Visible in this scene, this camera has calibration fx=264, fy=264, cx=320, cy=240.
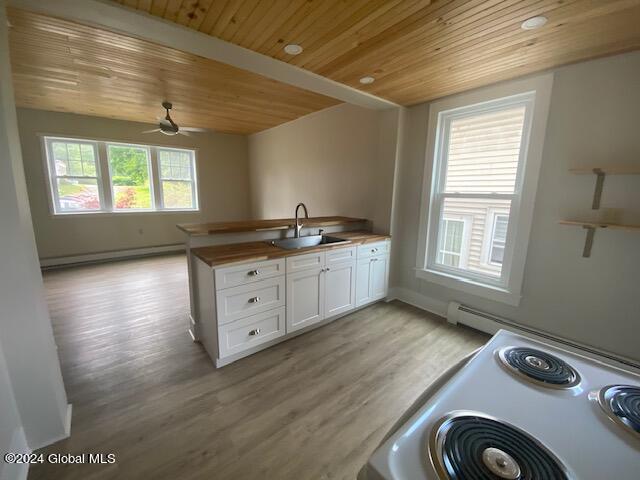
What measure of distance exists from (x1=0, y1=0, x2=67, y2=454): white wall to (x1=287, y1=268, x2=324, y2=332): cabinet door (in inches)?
59.4

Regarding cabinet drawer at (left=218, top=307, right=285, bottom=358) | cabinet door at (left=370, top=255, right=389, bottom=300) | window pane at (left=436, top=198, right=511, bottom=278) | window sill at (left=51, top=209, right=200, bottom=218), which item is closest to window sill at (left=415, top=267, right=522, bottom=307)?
window pane at (left=436, top=198, right=511, bottom=278)

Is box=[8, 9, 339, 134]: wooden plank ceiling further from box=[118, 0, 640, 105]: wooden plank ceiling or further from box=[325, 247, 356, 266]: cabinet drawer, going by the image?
box=[325, 247, 356, 266]: cabinet drawer

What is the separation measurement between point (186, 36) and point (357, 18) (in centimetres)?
110

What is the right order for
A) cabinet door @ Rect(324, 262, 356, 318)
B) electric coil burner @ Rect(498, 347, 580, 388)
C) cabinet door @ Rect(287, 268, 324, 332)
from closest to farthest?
1. electric coil burner @ Rect(498, 347, 580, 388)
2. cabinet door @ Rect(287, 268, 324, 332)
3. cabinet door @ Rect(324, 262, 356, 318)

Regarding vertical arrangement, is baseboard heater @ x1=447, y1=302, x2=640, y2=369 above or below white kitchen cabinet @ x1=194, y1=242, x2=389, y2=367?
below

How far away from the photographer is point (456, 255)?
114 inches

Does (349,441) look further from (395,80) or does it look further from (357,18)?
(395,80)

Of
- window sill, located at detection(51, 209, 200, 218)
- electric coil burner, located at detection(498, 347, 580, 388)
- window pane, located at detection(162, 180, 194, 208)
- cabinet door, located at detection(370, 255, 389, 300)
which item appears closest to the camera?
electric coil burner, located at detection(498, 347, 580, 388)

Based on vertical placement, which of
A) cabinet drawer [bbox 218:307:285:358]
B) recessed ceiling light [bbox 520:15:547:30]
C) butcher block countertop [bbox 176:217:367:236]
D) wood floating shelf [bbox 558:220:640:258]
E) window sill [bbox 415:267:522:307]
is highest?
recessed ceiling light [bbox 520:15:547:30]

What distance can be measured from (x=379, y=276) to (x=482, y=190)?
4.61ft

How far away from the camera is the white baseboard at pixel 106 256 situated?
14.5 ft

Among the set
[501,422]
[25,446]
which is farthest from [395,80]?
[25,446]

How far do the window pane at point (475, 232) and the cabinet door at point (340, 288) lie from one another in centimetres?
109

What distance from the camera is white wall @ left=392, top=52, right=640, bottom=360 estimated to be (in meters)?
1.85
